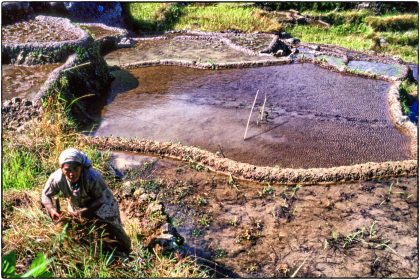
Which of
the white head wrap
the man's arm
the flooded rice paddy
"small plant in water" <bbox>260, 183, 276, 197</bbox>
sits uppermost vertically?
the white head wrap

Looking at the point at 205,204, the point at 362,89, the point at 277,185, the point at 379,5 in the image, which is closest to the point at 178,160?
the point at 205,204

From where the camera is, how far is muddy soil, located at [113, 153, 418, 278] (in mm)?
4391

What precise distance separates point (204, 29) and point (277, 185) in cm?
1131

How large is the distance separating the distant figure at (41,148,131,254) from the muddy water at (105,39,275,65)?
7.98m

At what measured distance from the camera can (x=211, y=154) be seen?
6.27 m

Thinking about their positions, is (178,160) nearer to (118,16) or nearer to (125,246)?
(125,246)

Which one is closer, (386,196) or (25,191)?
(25,191)

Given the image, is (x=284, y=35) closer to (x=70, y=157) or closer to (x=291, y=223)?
(x=291, y=223)

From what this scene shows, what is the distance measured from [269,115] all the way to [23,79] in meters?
5.22

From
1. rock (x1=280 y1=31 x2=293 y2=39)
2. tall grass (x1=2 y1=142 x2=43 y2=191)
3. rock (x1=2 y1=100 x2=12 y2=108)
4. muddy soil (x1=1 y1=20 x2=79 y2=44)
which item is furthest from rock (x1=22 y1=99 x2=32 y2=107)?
rock (x1=280 y1=31 x2=293 y2=39)

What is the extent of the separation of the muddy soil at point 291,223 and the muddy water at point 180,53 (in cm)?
611

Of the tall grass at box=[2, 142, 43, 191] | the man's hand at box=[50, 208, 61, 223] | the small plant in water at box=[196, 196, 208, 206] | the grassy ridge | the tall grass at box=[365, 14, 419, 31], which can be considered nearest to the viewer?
the man's hand at box=[50, 208, 61, 223]

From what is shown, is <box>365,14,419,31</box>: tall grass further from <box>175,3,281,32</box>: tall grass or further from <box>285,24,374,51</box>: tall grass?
<box>175,3,281,32</box>: tall grass

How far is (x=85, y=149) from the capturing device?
19.3 ft
